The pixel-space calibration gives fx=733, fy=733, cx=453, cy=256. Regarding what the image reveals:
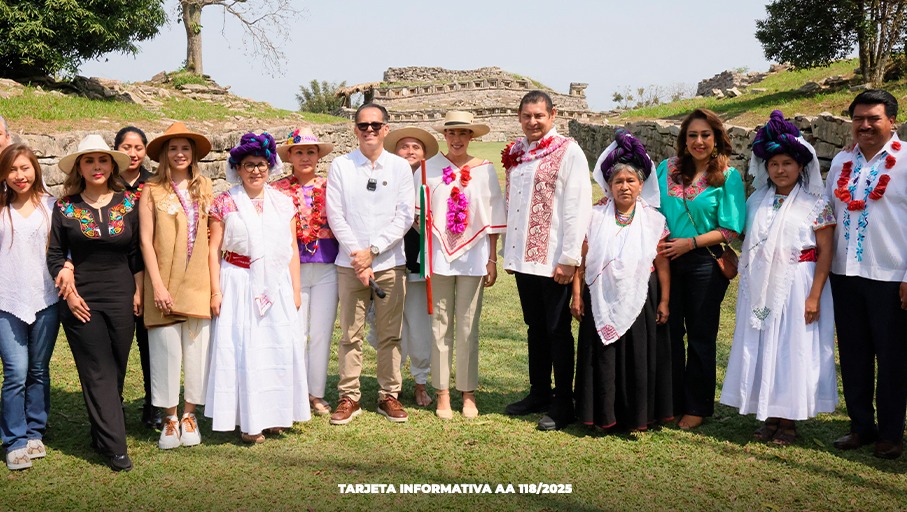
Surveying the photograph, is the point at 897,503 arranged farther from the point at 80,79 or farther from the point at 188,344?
the point at 80,79

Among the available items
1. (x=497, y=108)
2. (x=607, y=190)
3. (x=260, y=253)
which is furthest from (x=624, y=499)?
(x=497, y=108)

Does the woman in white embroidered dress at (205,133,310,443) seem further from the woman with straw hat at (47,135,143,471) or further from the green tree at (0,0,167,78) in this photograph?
the green tree at (0,0,167,78)

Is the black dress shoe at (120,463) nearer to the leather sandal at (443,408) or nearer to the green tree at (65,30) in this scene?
the leather sandal at (443,408)

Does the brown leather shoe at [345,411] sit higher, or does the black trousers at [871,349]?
the black trousers at [871,349]

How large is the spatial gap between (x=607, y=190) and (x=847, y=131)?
199 inches

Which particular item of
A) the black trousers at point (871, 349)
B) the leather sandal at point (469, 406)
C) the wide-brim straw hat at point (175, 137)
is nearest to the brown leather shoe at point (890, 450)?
the black trousers at point (871, 349)

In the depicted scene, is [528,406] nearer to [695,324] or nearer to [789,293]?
[695,324]

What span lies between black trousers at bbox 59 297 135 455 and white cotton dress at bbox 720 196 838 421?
343cm

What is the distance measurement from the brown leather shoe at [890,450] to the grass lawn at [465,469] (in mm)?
48

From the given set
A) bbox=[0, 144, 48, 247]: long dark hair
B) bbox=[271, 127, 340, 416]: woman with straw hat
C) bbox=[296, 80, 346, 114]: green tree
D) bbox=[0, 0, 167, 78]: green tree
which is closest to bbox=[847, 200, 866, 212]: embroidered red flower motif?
bbox=[271, 127, 340, 416]: woman with straw hat

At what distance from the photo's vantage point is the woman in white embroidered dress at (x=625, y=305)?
163 inches

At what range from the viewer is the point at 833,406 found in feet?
13.4

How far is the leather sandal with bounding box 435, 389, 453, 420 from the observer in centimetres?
460

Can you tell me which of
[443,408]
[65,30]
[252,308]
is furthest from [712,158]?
[65,30]
